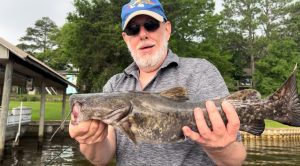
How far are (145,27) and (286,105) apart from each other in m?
1.49

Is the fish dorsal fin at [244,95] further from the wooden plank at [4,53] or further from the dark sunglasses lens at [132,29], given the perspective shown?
the wooden plank at [4,53]

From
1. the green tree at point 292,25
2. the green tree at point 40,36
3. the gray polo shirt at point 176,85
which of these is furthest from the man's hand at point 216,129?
the green tree at point 40,36

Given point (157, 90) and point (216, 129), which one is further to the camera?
point (157, 90)

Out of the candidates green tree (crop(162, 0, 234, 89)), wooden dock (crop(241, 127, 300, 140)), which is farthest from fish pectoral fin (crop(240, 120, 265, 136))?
green tree (crop(162, 0, 234, 89))

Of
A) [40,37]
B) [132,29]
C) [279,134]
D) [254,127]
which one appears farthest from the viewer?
[40,37]

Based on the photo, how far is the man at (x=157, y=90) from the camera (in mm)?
2676

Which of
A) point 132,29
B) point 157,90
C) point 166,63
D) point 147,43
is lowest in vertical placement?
point 157,90

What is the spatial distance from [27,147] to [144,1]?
17.8 m

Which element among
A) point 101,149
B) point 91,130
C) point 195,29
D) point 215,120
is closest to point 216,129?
point 215,120

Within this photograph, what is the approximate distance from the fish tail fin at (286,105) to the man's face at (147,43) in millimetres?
1161

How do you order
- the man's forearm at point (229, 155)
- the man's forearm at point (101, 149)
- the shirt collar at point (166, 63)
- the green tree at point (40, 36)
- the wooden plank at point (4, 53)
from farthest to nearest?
the green tree at point (40, 36) → the wooden plank at point (4, 53) → the shirt collar at point (166, 63) → the man's forearm at point (101, 149) → the man's forearm at point (229, 155)

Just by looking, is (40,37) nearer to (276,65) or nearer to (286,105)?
(276,65)

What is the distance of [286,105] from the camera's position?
9.43 ft

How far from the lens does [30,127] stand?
1038 inches
